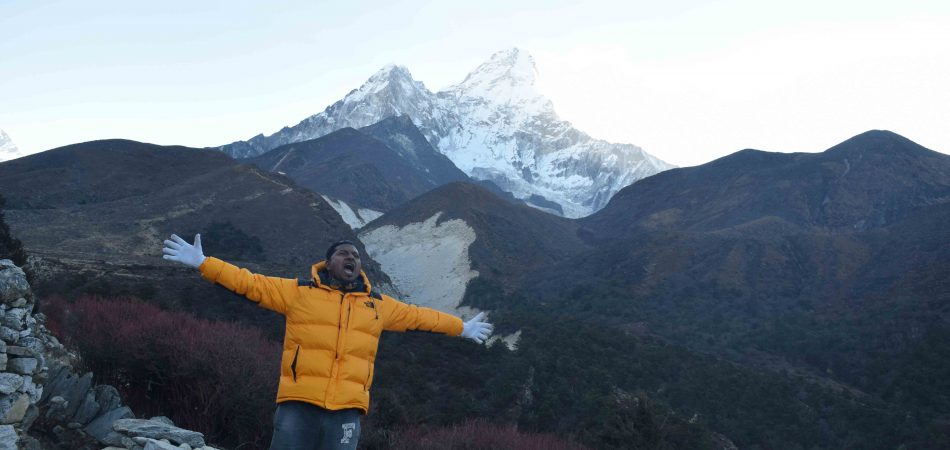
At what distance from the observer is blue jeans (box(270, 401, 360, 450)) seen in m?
4.23

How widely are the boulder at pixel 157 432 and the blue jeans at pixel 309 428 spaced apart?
1.96m

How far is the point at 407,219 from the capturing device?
64625 millimetres

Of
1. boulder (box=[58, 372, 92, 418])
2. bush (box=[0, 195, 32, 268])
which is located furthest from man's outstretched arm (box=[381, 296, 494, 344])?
bush (box=[0, 195, 32, 268])

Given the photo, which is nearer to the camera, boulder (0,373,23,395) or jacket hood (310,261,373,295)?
jacket hood (310,261,373,295)

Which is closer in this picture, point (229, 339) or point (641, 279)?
point (229, 339)

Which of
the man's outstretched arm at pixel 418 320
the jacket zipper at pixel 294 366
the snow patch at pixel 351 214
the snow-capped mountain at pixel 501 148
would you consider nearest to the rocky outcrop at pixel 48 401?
the jacket zipper at pixel 294 366

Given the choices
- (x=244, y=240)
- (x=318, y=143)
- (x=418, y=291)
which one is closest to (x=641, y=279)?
(x=418, y=291)

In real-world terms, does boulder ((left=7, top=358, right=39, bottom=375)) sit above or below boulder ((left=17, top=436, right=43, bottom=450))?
above

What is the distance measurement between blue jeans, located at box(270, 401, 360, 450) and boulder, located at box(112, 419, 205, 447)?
1.96 m

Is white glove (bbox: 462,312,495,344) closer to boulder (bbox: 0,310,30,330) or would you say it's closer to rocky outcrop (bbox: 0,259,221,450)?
rocky outcrop (bbox: 0,259,221,450)

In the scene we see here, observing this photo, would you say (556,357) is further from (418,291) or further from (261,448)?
(418,291)

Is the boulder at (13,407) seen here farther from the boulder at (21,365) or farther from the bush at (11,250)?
the bush at (11,250)

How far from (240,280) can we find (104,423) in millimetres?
3315

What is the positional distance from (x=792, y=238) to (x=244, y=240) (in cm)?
4107
